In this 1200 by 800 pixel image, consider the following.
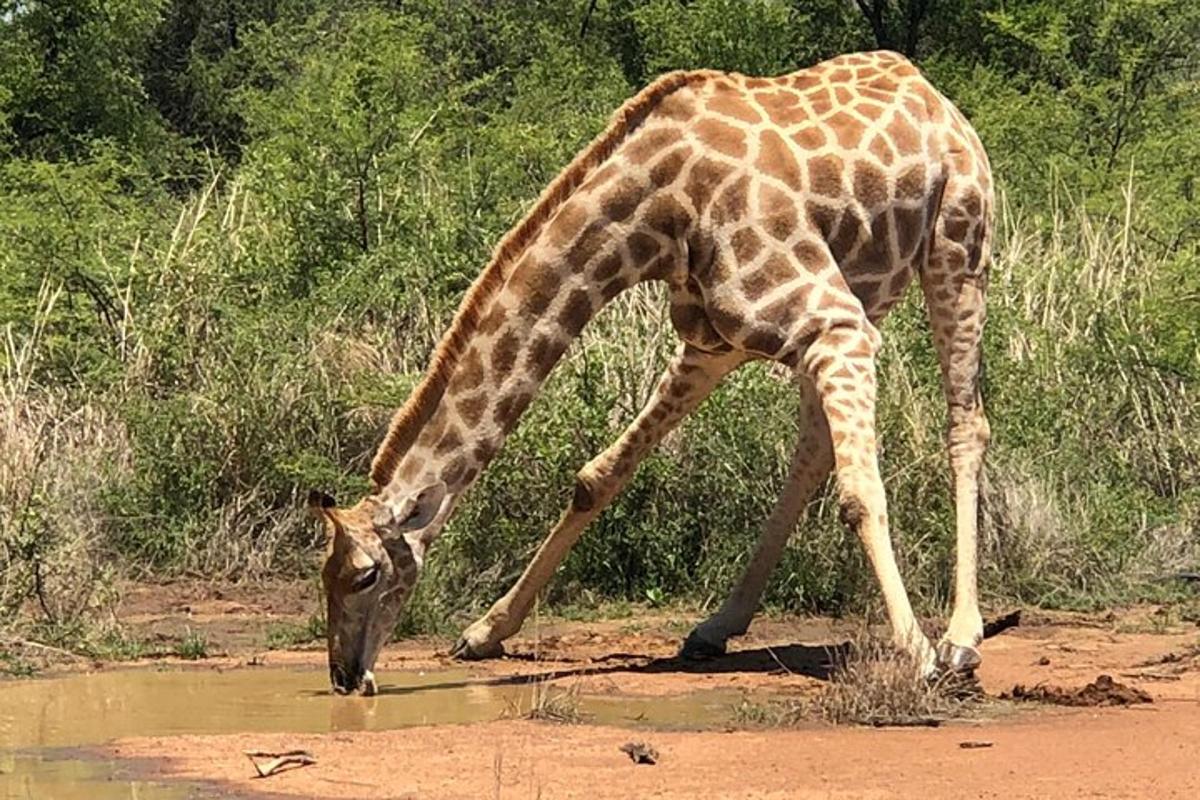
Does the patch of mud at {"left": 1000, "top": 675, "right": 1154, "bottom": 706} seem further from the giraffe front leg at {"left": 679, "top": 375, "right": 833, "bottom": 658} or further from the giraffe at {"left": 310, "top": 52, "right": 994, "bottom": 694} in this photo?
the giraffe front leg at {"left": 679, "top": 375, "right": 833, "bottom": 658}

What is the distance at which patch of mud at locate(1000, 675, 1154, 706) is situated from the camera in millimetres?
8047

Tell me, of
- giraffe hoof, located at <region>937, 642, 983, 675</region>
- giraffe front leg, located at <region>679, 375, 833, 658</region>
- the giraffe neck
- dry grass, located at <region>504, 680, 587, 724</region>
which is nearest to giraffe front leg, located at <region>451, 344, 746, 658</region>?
giraffe front leg, located at <region>679, 375, 833, 658</region>

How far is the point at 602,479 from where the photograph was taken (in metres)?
9.68

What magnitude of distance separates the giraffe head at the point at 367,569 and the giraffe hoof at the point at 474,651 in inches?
33.4

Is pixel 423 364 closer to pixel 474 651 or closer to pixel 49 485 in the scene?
pixel 49 485

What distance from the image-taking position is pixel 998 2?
24906 millimetres

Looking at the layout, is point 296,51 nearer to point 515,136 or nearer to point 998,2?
point 998,2

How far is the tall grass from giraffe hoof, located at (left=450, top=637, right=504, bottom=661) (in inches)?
30.8

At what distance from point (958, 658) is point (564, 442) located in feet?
10.7

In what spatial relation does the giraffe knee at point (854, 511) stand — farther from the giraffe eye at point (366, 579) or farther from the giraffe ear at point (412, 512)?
the giraffe eye at point (366, 579)

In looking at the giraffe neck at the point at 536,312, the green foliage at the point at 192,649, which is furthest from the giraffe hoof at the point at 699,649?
the green foliage at the point at 192,649

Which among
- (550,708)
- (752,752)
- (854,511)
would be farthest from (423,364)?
(752,752)

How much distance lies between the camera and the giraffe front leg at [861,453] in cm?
812

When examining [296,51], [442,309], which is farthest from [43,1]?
[442,309]
